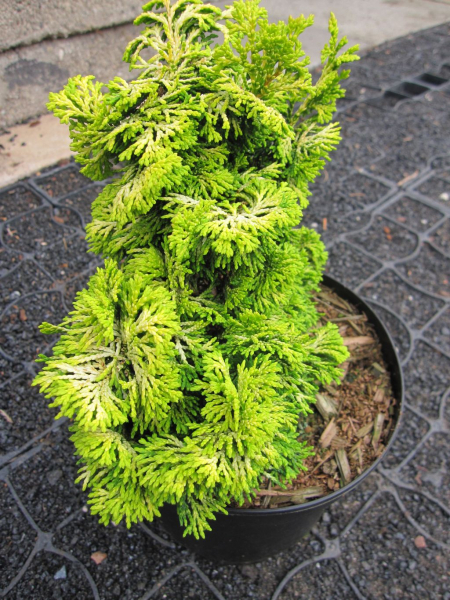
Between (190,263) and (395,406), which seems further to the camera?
(395,406)

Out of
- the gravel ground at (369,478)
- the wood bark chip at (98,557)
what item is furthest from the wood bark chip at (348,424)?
the wood bark chip at (98,557)

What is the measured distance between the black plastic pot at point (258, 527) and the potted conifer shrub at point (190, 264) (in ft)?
0.42

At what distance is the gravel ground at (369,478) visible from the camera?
2482 millimetres

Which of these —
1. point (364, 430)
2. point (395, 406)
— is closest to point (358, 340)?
point (395, 406)

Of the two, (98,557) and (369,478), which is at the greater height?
(98,557)

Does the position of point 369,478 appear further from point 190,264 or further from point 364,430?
point 190,264

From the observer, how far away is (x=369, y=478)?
2.96 m

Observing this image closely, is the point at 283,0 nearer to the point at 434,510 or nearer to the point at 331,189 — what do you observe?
the point at 331,189

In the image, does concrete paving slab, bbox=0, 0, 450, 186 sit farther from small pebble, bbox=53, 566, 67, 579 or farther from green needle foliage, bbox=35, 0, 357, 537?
small pebble, bbox=53, 566, 67, 579

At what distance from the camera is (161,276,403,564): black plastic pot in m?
2.02

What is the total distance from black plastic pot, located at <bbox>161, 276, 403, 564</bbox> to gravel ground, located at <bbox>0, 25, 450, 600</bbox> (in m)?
0.18

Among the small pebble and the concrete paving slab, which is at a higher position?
the concrete paving slab

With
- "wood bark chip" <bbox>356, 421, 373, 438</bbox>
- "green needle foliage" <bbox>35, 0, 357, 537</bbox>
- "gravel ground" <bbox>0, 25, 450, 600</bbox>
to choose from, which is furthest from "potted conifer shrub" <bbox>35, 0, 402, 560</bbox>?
"gravel ground" <bbox>0, 25, 450, 600</bbox>

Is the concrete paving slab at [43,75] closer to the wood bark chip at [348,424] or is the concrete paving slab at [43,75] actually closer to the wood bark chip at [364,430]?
the wood bark chip at [348,424]
